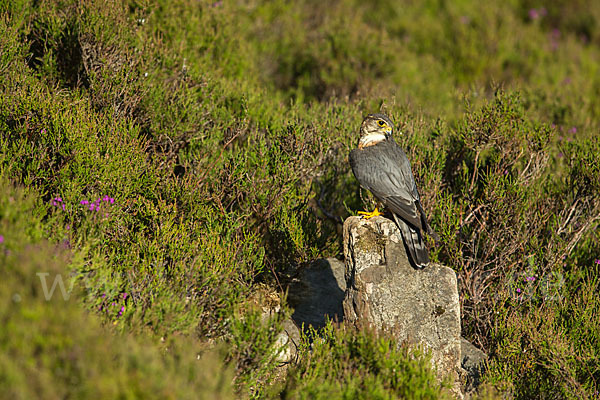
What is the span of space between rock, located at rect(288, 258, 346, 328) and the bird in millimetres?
1555

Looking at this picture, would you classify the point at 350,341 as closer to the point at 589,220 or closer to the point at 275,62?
the point at 589,220

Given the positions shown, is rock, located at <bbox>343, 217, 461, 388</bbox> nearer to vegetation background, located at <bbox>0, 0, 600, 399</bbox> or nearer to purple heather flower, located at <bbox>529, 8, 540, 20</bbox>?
vegetation background, located at <bbox>0, 0, 600, 399</bbox>

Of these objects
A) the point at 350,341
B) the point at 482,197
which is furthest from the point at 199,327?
the point at 482,197

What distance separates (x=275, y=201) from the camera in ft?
21.2

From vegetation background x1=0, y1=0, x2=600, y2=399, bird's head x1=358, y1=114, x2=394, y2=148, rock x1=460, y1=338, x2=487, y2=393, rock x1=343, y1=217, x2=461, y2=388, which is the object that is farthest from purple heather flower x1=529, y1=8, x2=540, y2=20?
rock x1=343, y1=217, x2=461, y2=388

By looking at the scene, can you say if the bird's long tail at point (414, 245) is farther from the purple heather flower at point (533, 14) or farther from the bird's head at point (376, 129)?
the purple heather flower at point (533, 14)

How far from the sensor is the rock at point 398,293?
4926mm

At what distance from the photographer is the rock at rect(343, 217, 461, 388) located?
4.93 m

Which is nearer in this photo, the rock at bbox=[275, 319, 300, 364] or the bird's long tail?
the bird's long tail

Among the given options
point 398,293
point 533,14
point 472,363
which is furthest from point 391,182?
point 533,14

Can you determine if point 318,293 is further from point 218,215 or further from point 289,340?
point 218,215

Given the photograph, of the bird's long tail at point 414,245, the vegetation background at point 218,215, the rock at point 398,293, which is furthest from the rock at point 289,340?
the bird's long tail at point 414,245

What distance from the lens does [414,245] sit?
4.95 m

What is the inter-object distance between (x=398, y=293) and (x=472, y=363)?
1251 millimetres
